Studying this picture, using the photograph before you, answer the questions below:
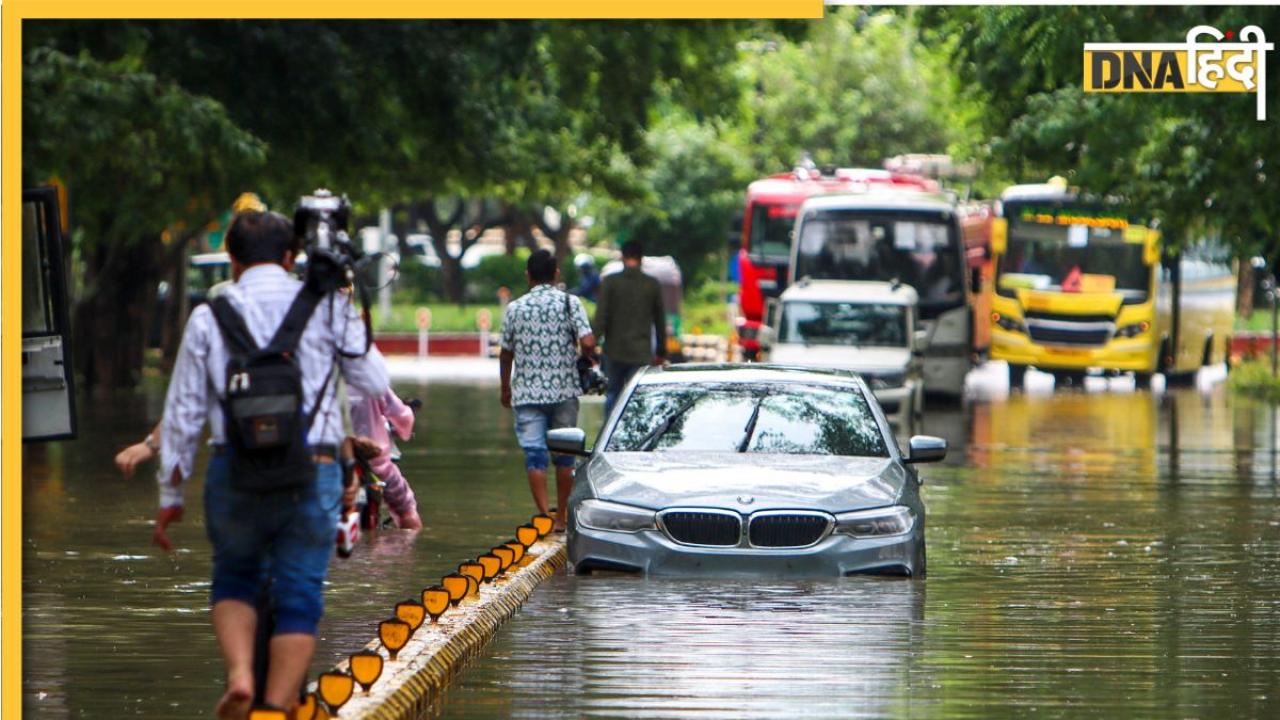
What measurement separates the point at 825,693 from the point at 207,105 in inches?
642

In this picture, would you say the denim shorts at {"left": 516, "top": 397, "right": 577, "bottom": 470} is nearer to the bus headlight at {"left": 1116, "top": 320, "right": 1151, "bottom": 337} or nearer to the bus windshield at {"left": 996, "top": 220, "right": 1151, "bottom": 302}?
the bus windshield at {"left": 996, "top": 220, "right": 1151, "bottom": 302}

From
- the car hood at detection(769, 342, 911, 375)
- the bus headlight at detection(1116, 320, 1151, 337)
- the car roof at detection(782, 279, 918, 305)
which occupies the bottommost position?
the bus headlight at detection(1116, 320, 1151, 337)

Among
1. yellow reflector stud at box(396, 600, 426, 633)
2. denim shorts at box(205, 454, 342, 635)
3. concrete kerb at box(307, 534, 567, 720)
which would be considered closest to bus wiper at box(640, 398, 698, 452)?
concrete kerb at box(307, 534, 567, 720)

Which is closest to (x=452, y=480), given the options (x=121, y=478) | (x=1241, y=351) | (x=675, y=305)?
(x=121, y=478)

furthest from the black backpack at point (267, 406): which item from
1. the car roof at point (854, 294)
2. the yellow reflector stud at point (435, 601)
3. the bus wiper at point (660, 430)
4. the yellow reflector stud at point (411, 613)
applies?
the car roof at point (854, 294)

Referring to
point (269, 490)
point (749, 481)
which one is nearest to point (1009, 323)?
point (749, 481)

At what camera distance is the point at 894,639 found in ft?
34.3

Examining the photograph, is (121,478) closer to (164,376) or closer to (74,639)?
(74,639)

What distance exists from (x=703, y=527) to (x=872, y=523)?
780 millimetres

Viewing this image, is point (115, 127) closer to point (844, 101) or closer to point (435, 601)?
point (435, 601)

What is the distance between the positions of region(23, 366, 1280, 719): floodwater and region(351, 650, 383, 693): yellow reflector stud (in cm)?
42

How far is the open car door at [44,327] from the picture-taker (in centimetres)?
1448

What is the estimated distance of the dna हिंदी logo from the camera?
880 inches

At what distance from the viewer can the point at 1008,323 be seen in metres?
41.2
